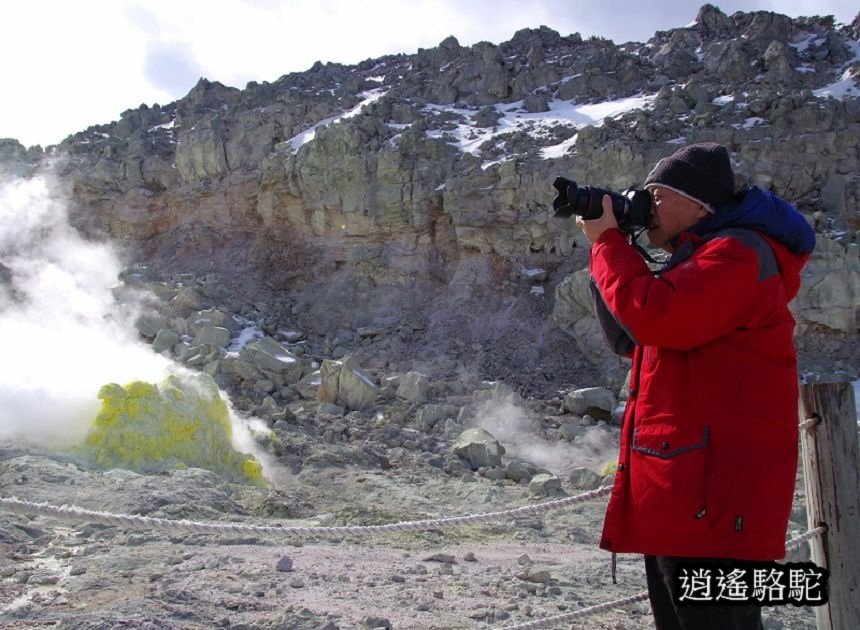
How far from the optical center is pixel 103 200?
75.9ft

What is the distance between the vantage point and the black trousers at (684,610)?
1.81 metres

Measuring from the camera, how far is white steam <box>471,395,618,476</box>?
10375 millimetres

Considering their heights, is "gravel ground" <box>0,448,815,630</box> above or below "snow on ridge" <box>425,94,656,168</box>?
below

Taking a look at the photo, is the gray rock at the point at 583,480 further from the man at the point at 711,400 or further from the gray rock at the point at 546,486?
the man at the point at 711,400

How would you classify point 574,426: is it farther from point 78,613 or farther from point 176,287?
point 176,287

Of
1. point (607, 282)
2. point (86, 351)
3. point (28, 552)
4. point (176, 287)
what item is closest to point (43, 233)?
point (176, 287)

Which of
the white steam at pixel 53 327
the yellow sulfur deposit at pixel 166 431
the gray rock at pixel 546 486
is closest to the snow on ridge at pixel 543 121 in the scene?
the white steam at pixel 53 327

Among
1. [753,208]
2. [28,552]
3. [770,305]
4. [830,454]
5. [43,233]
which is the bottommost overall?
[28,552]

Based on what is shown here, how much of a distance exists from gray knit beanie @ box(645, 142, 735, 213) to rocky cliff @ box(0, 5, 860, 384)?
13.0 metres

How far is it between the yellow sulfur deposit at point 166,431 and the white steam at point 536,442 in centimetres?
426

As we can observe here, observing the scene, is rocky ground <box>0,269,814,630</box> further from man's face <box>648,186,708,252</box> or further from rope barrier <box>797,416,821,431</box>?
man's face <box>648,186,708,252</box>

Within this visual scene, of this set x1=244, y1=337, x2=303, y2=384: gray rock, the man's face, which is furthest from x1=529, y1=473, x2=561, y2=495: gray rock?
x1=244, y1=337, x2=303, y2=384: gray rock

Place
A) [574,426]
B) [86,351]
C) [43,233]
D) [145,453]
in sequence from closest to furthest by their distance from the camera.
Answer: [145,453], [86,351], [574,426], [43,233]

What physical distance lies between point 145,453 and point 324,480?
2133 mm
